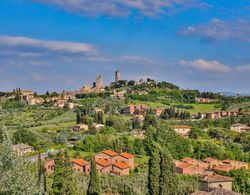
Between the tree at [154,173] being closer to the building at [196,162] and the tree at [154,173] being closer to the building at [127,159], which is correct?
the building at [127,159]

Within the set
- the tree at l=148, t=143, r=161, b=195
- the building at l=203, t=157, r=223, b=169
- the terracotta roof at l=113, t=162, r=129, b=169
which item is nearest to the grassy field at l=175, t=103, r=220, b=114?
the building at l=203, t=157, r=223, b=169

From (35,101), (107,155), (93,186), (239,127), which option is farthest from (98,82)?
(93,186)

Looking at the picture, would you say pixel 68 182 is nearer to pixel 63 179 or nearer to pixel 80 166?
pixel 63 179

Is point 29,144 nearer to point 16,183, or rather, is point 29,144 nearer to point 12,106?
point 12,106

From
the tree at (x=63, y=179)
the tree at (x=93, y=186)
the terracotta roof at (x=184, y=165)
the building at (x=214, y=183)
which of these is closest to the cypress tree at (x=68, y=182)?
the tree at (x=63, y=179)

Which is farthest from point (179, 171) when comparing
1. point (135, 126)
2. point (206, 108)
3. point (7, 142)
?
point (206, 108)

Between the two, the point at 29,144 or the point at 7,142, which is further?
the point at 29,144
